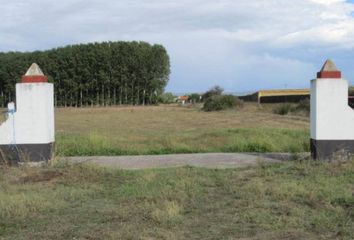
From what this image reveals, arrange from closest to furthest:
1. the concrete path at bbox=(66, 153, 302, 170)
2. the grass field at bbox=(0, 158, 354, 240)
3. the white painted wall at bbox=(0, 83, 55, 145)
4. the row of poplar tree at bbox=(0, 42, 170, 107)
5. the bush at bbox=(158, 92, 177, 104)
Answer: the grass field at bbox=(0, 158, 354, 240) → the white painted wall at bbox=(0, 83, 55, 145) → the concrete path at bbox=(66, 153, 302, 170) → the row of poplar tree at bbox=(0, 42, 170, 107) → the bush at bbox=(158, 92, 177, 104)

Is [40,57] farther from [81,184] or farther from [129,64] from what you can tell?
[81,184]

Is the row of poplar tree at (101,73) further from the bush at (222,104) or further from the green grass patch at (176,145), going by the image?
the green grass patch at (176,145)

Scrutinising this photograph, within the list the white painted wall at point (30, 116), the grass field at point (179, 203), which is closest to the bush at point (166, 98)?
the white painted wall at point (30, 116)

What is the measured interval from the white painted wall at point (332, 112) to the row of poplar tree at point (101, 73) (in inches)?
3120

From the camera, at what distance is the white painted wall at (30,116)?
38.5ft

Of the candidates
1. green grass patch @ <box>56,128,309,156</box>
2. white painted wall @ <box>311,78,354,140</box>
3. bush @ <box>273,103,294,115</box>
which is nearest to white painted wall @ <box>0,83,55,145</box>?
green grass patch @ <box>56,128,309,156</box>

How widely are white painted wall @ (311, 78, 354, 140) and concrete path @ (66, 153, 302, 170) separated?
124 centimetres

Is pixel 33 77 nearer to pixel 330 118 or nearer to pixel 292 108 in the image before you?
pixel 330 118

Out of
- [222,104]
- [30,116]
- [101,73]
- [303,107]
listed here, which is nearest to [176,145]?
[30,116]

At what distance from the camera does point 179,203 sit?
26.0 ft

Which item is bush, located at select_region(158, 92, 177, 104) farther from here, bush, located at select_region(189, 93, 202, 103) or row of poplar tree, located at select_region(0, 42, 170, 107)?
bush, located at select_region(189, 93, 202, 103)

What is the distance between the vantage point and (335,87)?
11602mm

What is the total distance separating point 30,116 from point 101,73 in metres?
78.8

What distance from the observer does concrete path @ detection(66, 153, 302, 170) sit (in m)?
11.9
